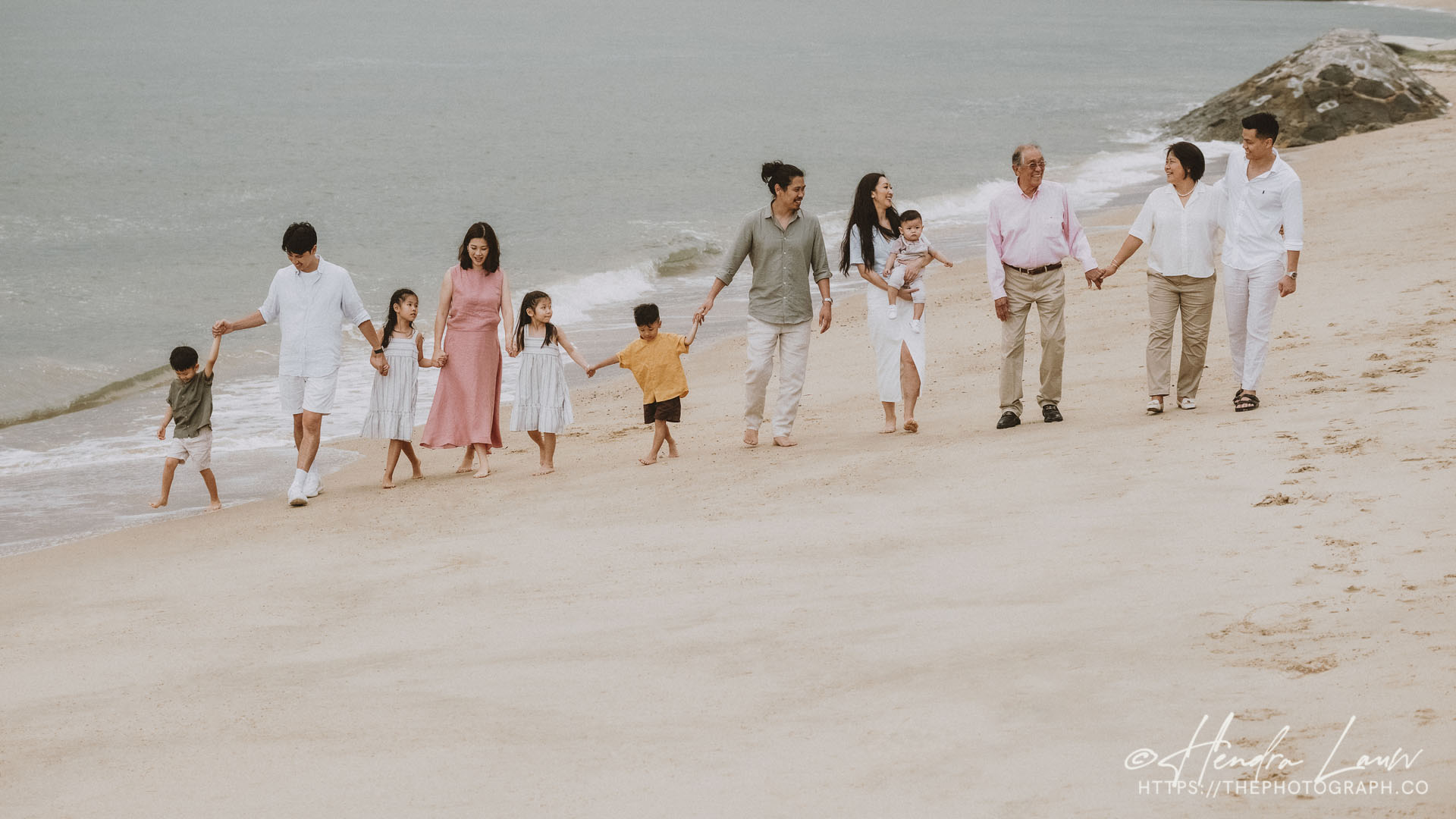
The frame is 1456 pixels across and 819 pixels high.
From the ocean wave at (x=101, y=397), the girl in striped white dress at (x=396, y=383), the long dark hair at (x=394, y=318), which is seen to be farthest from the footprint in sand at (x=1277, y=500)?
the ocean wave at (x=101, y=397)

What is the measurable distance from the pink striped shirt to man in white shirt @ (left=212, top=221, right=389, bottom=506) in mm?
4035

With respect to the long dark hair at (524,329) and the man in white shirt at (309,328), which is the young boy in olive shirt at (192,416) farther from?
the long dark hair at (524,329)

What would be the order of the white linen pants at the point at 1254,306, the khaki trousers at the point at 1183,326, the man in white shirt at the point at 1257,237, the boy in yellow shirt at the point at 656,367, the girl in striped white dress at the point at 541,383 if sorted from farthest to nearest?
1. the girl in striped white dress at the point at 541,383
2. the boy in yellow shirt at the point at 656,367
3. the khaki trousers at the point at 1183,326
4. the white linen pants at the point at 1254,306
5. the man in white shirt at the point at 1257,237

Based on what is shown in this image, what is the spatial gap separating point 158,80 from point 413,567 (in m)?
49.8

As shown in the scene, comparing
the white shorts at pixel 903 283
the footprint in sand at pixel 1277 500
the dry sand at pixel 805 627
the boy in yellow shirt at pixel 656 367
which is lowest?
the dry sand at pixel 805 627

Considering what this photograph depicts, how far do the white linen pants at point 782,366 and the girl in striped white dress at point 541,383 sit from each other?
1.19 m

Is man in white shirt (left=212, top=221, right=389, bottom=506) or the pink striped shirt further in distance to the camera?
man in white shirt (left=212, top=221, right=389, bottom=506)

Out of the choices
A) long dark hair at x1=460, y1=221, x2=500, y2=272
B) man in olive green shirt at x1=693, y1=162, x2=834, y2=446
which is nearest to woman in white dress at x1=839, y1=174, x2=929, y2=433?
man in olive green shirt at x1=693, y1=162, x2=834, y2=446

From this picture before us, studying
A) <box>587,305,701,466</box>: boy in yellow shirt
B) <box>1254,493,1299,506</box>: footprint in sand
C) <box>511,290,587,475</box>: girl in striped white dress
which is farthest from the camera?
<box>511,290,587,475</box>: girl in striped white dress

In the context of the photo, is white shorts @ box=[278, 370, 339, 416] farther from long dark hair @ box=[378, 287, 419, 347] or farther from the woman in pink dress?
the woman in pink dress

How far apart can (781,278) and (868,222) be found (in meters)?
0.65

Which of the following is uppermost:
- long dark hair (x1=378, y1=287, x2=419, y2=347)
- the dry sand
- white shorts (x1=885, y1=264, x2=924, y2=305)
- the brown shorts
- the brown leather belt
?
the brown leather belt

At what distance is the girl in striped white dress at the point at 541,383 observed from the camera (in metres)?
9.02

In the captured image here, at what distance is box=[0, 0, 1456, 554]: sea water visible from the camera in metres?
13.1
